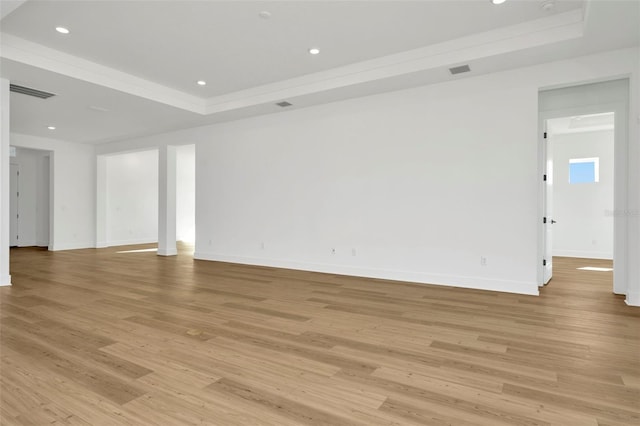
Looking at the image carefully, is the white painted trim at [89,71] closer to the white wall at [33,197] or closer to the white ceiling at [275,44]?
the white ceiling at [275,44]

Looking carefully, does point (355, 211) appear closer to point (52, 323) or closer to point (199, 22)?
point (199, 22)

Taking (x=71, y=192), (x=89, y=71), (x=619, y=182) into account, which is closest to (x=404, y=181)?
(x=619, y=182)

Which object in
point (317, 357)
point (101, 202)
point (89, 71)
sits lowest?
point (317, 357)

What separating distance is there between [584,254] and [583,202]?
1.22 meters

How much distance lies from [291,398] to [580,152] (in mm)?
9286

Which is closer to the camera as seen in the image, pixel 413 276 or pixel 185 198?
pixel 413 276

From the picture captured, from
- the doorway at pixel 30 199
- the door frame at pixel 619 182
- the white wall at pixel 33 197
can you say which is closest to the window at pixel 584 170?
the door frame at pixel 619 182

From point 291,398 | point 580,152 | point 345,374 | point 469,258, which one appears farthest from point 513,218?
point 580,152

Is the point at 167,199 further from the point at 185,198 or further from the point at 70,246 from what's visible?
the point at 185,198

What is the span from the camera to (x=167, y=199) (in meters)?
8.70

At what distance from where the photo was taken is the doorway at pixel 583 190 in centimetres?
809

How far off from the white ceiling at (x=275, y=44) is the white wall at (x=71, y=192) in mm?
3986

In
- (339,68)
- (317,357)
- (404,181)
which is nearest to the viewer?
(317,357)

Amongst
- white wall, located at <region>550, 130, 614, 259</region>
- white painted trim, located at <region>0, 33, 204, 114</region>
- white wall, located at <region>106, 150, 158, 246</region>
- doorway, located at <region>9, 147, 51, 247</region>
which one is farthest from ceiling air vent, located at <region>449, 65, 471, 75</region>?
doorway, located at <region>9, 147, 51, 247</region>
